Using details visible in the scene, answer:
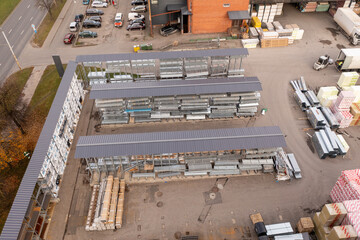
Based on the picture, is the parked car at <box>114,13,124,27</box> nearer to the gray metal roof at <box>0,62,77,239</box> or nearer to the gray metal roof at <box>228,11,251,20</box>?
the gray metal roof at <box>228,11,251,20</box>

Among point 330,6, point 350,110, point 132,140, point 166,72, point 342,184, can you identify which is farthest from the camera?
point 330,6

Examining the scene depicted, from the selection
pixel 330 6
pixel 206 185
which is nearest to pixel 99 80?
pixel 206 185

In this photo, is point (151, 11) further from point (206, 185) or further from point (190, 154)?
point (206, 185)

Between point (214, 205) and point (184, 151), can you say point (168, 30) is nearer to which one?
point (184, 151)

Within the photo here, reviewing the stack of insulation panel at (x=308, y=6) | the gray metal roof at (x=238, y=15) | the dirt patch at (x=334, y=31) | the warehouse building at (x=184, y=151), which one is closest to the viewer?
the warehouse building at (x=184, y=151)

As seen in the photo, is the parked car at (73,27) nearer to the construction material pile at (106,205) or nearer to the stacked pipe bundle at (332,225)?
the construction material pile at (106,205)

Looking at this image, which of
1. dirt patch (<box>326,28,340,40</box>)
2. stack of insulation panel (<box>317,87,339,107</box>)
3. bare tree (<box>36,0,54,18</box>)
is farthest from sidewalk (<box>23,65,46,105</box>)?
dirt patch (<box>326,28,340,40</box>)

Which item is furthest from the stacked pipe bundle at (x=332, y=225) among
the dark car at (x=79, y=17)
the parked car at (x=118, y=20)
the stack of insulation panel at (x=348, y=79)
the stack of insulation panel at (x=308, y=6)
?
the dark car at (x=79, y=17)
